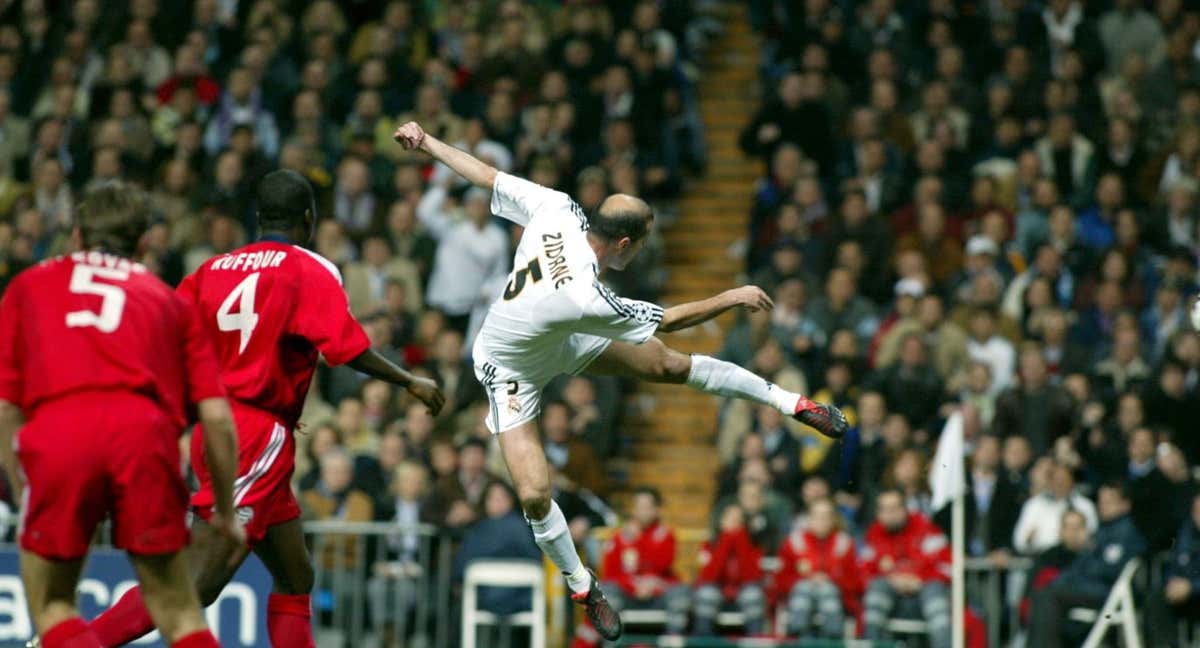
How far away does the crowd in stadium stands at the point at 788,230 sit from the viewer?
14664 mm

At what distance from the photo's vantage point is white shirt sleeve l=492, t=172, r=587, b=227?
32.2 feet

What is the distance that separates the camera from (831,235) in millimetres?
17312

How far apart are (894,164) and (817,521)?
461 centimetres

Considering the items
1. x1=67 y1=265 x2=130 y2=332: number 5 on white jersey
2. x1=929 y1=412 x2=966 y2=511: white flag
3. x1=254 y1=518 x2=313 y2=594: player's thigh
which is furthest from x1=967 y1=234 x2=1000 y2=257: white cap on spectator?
x1=67 y1=265 x2=130 y2=332: number 5 on white jersey

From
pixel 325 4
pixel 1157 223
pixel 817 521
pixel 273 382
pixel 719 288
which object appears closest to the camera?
pixel 273 382

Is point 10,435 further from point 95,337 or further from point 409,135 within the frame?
point 409,135

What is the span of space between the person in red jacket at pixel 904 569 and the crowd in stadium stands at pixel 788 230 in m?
0.02

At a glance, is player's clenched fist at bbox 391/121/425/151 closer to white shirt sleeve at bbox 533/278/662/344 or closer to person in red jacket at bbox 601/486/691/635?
white shirt sleeve at bbox 533/278/662/344

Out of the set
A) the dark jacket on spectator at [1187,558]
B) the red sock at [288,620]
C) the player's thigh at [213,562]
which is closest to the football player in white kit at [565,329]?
the red sock at [288,620]

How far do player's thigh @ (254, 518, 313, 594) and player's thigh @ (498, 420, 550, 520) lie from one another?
1471 mm

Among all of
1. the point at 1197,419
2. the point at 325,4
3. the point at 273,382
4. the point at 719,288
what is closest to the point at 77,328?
the point at 273,382

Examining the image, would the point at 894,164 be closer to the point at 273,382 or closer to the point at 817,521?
the point at 817,521

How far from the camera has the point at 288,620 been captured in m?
8.73

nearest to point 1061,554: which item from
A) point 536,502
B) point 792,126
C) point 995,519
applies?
point 995,519
